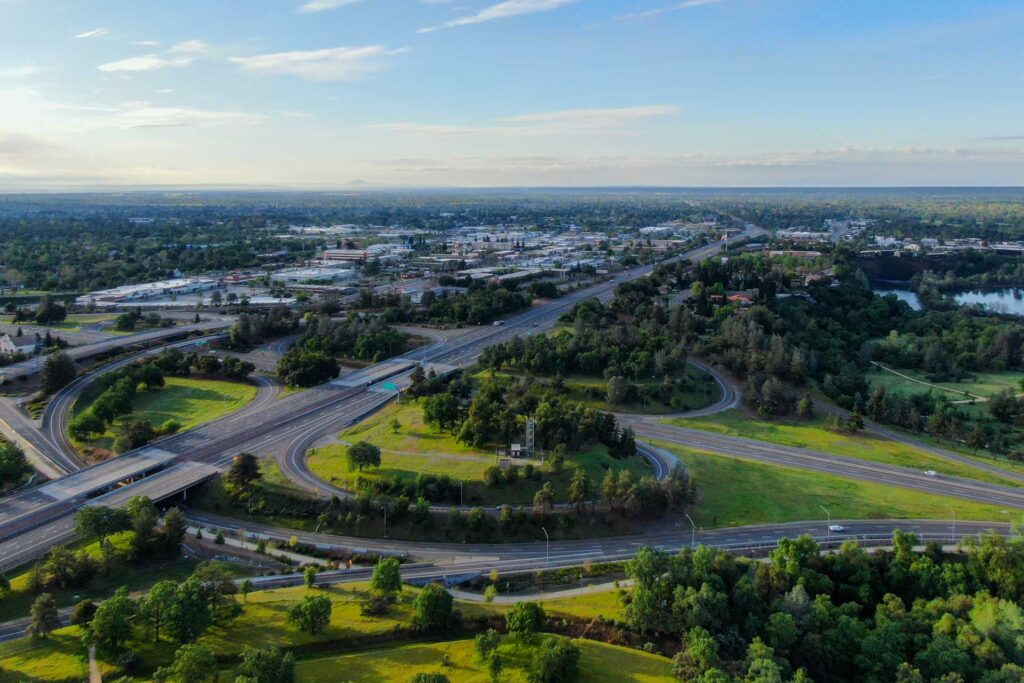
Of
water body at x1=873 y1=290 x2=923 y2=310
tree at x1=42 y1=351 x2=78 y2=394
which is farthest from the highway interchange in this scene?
water body at x1=873 y1=290 x2=923 y2=310

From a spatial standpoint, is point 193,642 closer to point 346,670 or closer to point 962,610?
point 346,670

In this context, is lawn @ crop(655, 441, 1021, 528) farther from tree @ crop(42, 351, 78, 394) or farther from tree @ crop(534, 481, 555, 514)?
tree @ crop(42, 351, 78, 394)

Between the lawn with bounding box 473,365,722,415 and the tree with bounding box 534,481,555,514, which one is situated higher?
the lawn with bounding box 473,365,722,415

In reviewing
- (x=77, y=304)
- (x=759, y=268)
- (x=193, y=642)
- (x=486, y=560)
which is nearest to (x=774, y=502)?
(x=486, y=560)

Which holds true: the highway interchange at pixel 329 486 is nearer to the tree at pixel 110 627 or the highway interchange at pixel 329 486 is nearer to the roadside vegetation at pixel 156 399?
the roadside vegetation at pixel 156 399

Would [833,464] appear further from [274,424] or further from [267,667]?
[274,424]
